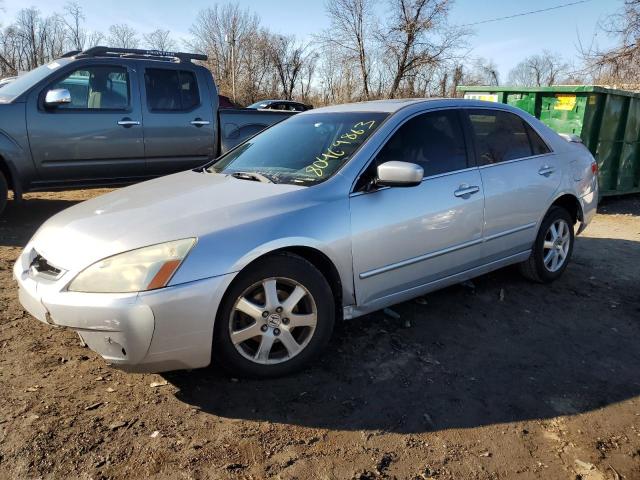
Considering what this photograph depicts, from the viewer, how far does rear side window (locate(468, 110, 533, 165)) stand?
13.5ft

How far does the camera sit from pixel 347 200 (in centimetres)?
318

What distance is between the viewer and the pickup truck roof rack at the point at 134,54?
256 inches

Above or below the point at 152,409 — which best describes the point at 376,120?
above

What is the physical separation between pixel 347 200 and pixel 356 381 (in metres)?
1.06

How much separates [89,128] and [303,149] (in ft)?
11.9

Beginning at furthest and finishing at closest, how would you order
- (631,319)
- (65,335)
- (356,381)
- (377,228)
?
(631,319) < (65,335) < (377,228) < (356,381)

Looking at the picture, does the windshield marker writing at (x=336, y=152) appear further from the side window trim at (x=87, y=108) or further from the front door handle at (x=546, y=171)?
the side window trim at (x=87, y=108)

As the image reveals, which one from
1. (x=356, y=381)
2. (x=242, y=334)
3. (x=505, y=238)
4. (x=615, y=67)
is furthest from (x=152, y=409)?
(x=615, y=67)

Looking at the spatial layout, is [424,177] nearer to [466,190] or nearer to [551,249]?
[466,190]

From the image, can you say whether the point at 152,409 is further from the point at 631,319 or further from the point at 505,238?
the point at 631,319

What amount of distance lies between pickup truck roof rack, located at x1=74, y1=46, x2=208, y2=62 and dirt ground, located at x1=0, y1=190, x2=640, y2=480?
12.1ft

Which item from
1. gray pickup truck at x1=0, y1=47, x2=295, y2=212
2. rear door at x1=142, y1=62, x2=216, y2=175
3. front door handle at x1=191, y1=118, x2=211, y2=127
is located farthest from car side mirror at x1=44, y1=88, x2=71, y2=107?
front door handle at x1=191, y1=118, x2=211, y2=127

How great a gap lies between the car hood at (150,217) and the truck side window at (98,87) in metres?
3.33

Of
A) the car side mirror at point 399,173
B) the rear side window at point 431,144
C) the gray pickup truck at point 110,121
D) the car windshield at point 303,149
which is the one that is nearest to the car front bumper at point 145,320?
the car windshield at point 303,149
